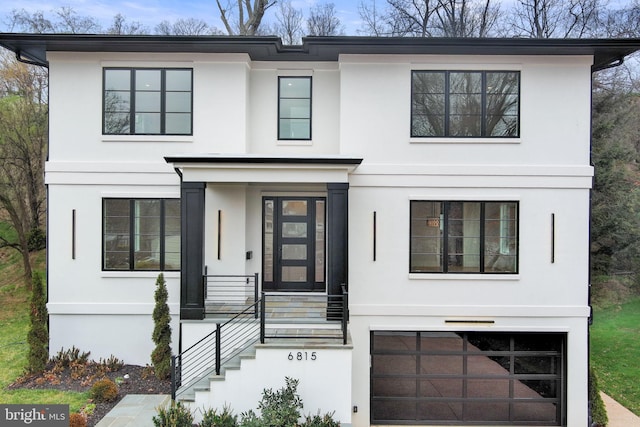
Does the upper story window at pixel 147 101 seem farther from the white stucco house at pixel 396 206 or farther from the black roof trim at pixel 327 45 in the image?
the black roof trim at pixel 327 45

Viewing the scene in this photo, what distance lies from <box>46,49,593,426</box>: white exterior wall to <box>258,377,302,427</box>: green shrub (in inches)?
95.7

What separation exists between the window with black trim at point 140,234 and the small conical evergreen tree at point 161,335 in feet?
2.30

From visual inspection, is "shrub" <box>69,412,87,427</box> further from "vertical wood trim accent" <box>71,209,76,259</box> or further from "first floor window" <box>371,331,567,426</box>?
"first floor window" <box>371,331,567,426</box>

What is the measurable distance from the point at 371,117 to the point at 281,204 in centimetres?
304

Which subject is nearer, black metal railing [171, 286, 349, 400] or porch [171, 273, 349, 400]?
porch [171, 273, 349, 400]

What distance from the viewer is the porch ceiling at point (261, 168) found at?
29.3ft

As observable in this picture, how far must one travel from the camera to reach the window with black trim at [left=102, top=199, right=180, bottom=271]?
34.0 feet

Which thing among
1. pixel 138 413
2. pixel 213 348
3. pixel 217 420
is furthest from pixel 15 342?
pixel 217 420

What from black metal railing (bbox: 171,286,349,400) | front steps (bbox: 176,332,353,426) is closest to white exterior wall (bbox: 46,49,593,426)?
black metal railing (bbox: 171,286,349,400)

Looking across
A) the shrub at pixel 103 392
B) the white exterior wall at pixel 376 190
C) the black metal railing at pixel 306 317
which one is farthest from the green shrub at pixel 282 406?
the shrub at pixel 103 392

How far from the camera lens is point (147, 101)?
10422 mm

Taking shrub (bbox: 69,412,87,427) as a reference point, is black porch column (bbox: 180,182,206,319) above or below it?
above

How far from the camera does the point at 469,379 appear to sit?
10109 millimetres

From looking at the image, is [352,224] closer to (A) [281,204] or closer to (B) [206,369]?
(A) [281,204]
